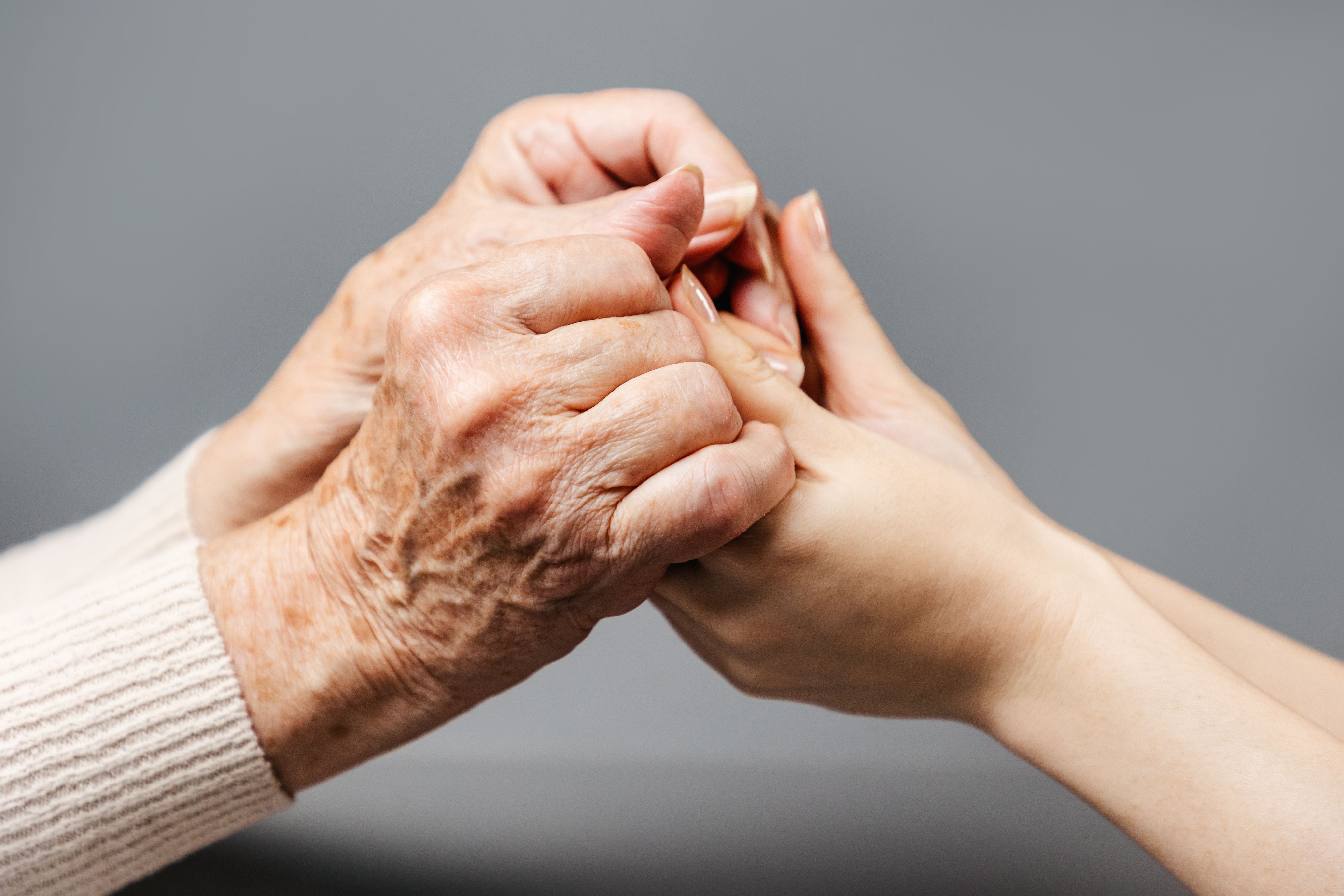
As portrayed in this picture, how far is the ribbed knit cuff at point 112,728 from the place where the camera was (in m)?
0.89

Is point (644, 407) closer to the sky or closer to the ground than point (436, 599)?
closer to the sky

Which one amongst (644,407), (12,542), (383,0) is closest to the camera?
(644,407)

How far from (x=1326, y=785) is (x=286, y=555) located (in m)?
0.91

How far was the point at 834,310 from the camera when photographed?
3.90 ft

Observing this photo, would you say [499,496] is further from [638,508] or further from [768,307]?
[768,307]

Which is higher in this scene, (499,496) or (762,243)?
(762,243)

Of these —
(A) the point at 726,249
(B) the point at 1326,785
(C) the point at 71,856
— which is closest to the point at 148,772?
(C) the point at 71,856

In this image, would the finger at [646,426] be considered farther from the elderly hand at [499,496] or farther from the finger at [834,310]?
the finger at [834,310]

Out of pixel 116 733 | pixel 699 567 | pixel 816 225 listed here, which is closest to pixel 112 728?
pixel 116 733

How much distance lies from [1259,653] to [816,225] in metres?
0.69

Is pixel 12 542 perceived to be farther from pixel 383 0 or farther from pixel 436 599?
pixel 436 599

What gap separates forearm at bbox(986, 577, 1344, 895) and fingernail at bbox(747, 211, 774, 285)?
0.50 metres

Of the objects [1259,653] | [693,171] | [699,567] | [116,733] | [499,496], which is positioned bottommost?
[1259,653]

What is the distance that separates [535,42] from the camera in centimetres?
171
